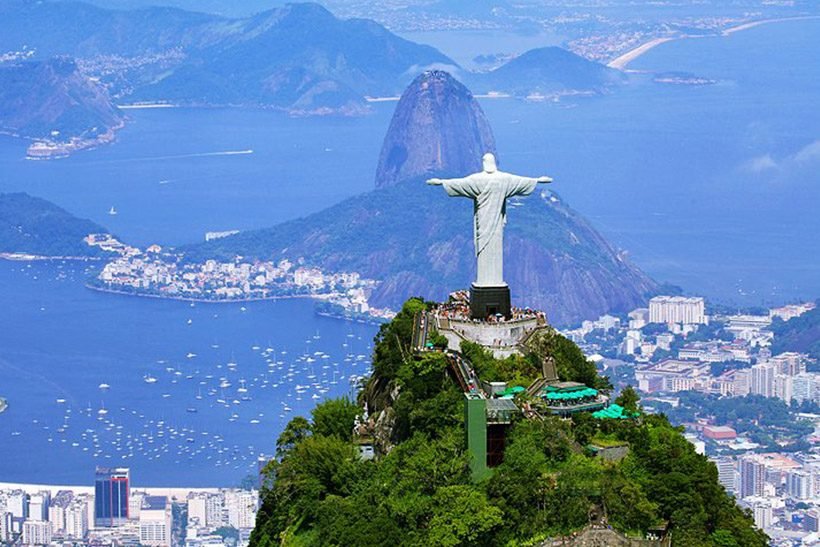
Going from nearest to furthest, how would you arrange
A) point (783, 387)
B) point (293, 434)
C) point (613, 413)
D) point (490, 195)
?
point (613, 413)
point (490, 195)
point (293, 434)
point (783, 387)

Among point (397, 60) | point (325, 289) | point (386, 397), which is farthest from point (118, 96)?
point (386, 397)

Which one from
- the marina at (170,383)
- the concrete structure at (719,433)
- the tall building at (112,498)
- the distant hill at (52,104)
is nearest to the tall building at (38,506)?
the tall building at (112,498)

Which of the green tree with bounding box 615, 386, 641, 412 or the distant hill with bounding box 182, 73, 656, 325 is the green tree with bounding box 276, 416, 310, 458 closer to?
the green tree with bounding box 615, 386, 641, 412

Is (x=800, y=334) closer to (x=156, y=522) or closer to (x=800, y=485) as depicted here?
(x=800, y=485)

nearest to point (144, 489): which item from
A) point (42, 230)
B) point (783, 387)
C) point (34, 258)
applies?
point (783, 387)

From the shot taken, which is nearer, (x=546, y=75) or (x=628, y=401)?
(x=628, y=401)

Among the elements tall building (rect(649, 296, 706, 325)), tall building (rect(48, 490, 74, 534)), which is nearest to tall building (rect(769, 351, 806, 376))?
tall building (rect(649, 296, 706, 325))

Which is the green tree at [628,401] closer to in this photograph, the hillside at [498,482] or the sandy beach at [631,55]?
the hillside at [498,482]
